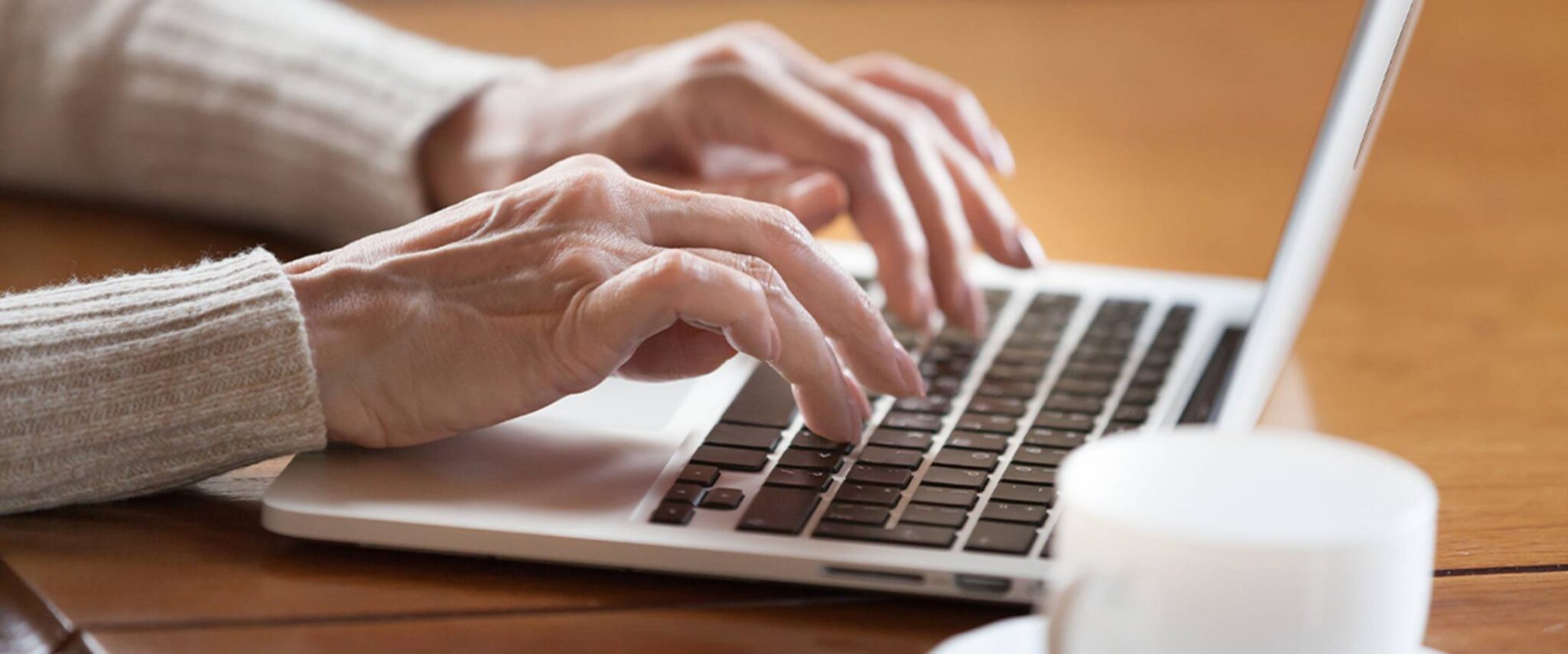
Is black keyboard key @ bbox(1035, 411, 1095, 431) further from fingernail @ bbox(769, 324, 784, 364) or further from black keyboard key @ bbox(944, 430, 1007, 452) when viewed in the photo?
fingernail @ bbox(769, 324, 784, 364)

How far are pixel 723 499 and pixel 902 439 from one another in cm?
11

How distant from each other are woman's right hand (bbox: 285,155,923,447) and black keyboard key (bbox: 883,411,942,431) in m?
0.02

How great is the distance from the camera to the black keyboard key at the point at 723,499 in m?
0.58

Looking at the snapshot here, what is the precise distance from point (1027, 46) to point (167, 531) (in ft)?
4.05

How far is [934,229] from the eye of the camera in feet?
3.07

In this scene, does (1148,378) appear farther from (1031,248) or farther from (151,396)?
(151,396)

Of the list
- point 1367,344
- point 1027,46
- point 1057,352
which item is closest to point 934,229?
point 1057,352

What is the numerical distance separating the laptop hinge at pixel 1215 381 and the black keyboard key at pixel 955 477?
0.16 metres

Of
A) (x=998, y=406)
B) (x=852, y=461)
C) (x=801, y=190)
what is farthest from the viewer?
(x=801, y=190)

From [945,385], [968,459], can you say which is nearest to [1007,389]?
[945,385]

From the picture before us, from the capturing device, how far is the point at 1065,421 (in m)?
0.72

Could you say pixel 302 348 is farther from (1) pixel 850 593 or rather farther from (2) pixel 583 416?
(1) pixel 850 593

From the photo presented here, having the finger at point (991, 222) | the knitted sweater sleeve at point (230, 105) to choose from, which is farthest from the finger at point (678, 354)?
the knitted sweater sleeve at point (230, 105)

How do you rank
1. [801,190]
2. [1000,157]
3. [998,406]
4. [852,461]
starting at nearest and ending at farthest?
[852,461] < [998,406] < [801,190] < [1000,157]
